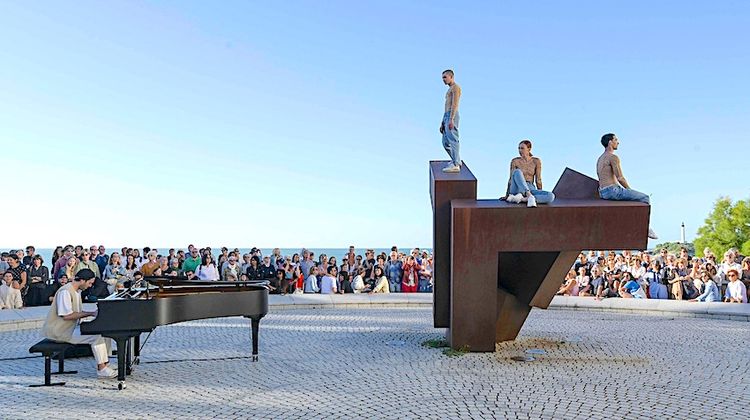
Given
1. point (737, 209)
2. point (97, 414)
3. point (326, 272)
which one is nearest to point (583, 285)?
point (326, 272)

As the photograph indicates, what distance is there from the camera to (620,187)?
1066 cm

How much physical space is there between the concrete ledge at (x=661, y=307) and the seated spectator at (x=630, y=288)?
0.94 meters

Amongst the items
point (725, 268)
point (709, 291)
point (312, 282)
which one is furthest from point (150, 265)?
point (725, 268)

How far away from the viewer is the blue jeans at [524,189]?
1062cm

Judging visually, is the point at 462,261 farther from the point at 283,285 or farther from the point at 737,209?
the point at 737,209

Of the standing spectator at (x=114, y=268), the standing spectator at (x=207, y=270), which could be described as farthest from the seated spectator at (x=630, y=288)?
the standing spectator at (x=114, y=268)

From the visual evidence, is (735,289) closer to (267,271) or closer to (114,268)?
(267,271)

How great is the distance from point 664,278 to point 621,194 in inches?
402

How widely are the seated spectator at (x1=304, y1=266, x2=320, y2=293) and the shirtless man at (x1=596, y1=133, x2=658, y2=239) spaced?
1194 centimetres

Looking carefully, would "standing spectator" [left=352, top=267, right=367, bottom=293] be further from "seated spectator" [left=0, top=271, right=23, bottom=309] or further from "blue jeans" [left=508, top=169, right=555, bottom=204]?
"blue jeans" [left=508, top=169, right=555, bottom=204]

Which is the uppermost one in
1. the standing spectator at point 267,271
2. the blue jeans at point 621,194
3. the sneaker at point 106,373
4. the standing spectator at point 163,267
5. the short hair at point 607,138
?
the short hair at point 607,138

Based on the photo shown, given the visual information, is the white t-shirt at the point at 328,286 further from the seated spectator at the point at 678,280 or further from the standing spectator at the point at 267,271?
the seated spectator at the point at 678,280

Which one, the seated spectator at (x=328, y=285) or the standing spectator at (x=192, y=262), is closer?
the standing spectator at (x=192, y=262)

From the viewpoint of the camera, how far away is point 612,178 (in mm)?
10734
